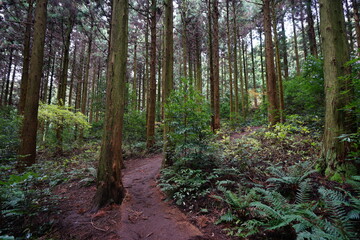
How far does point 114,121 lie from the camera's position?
3967mm

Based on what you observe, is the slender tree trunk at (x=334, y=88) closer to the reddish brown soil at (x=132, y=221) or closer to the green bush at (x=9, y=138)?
the reddish brown soil at (x=132, y=221)

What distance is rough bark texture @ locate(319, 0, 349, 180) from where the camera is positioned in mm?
3625

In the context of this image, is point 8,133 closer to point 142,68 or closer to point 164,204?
point 164,204

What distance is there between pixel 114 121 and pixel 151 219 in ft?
7.70

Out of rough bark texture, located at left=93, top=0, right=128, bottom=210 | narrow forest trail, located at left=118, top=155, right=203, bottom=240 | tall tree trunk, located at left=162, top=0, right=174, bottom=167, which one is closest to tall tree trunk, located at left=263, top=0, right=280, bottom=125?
tall tree trunk, located at left=162, top=0, right=174, bottom=167

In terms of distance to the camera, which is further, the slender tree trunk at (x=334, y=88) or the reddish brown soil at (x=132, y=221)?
the slender tree trunk at (x=334, y=88)

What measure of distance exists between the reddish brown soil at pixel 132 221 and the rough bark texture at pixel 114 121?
1.07ft

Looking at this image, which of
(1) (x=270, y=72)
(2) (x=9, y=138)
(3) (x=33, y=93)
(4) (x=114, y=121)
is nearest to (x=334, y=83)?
(1) (x=270, y=72)

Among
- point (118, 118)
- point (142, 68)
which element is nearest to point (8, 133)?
point (118, 118)

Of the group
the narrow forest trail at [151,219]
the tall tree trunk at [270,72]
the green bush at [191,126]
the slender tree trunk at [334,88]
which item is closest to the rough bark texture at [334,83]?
the slender tree trunk at [334,88]

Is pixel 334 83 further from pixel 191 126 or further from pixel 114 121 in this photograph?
pixel 114 121

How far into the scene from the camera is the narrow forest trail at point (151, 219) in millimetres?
2920

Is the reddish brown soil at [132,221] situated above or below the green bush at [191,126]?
below

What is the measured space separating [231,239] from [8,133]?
355 inches
